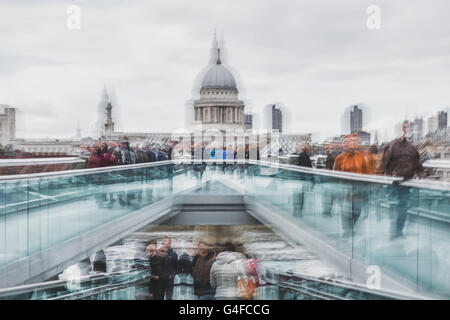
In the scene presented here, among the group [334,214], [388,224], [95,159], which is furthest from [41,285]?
[95,159]

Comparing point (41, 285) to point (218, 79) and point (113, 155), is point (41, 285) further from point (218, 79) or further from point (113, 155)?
point (218, 79)

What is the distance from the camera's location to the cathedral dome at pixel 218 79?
68.4 metres

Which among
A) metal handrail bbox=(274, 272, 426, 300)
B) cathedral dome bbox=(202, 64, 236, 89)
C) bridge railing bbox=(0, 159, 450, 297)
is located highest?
cathedral dome bbox=(202, 64, 236, 89)

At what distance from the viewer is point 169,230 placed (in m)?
10.4

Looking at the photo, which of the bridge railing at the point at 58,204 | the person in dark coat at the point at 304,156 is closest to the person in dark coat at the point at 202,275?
the bridge railing at the point at 58,204

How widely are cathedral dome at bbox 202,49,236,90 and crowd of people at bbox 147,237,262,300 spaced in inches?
2538

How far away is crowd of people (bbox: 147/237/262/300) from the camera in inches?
128

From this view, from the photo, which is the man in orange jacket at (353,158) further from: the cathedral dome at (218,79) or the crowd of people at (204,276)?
the cathedral dome at (218,79)

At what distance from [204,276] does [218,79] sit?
67.3 m

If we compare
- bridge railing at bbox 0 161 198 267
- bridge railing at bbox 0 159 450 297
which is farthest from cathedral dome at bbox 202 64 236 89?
bridge railing at bbox 0 159 450 297

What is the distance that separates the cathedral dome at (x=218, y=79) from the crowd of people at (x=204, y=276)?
6446cm

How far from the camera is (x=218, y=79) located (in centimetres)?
6975

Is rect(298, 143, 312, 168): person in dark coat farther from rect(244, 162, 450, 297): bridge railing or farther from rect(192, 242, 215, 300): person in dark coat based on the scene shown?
rect(192, 242, 215, 300): person in dark coat
